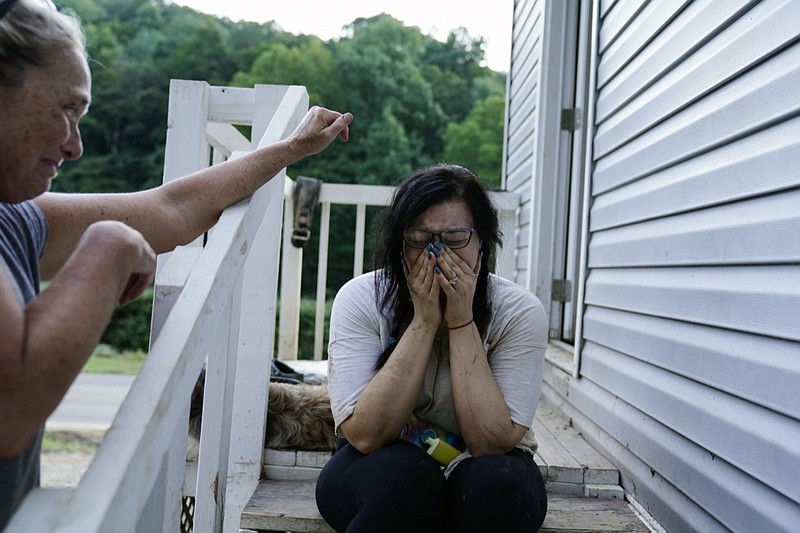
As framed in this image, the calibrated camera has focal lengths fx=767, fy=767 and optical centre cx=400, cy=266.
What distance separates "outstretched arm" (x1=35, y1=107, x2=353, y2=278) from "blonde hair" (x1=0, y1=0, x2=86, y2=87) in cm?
41

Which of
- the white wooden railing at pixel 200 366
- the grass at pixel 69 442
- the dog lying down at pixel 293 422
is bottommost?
the grass at pixel 69 442

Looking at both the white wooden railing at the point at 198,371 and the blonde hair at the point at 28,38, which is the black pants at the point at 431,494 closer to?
the white wooden railing at the point at 198,371

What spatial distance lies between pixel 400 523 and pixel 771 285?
878 millimetres

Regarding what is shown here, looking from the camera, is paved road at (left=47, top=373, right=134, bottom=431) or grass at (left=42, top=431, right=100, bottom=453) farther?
paved road at (left=47, top=373, right=134, bottom=431)

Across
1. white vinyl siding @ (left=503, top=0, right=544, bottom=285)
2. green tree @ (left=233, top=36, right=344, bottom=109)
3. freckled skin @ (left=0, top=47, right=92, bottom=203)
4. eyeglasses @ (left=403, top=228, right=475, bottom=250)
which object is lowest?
eyeglasses @ (left=403, top=228, right=475, bottom=250)

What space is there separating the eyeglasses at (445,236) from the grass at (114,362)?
551 inches

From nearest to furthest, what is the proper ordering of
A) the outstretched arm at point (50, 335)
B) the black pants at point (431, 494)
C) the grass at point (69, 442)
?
the outstretched arm at point (50, 335)
the black pants at point (431, 494)
the grass at point (69, 442)

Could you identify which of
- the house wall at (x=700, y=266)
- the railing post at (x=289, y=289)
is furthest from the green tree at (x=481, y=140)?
the house wall at (x=700, y=266)

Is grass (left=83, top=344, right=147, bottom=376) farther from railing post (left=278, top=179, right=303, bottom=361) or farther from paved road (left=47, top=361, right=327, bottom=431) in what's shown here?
railing post (left=278, top=179, right=303, bottom=361)

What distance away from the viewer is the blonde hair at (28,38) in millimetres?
998

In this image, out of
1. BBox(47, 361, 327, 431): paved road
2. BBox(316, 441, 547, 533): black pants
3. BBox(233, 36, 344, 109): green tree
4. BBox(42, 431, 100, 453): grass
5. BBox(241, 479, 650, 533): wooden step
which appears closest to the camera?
BBox(316, 441, 547, 533): black pants

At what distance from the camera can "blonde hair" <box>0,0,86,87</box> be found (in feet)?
3.27

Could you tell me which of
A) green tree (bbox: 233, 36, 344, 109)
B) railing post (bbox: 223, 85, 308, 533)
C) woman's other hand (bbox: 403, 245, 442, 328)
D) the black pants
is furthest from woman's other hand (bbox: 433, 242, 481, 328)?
green tree (bbox: 233, 36, 344, 109)

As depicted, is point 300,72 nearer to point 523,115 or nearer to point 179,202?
point 523,115
